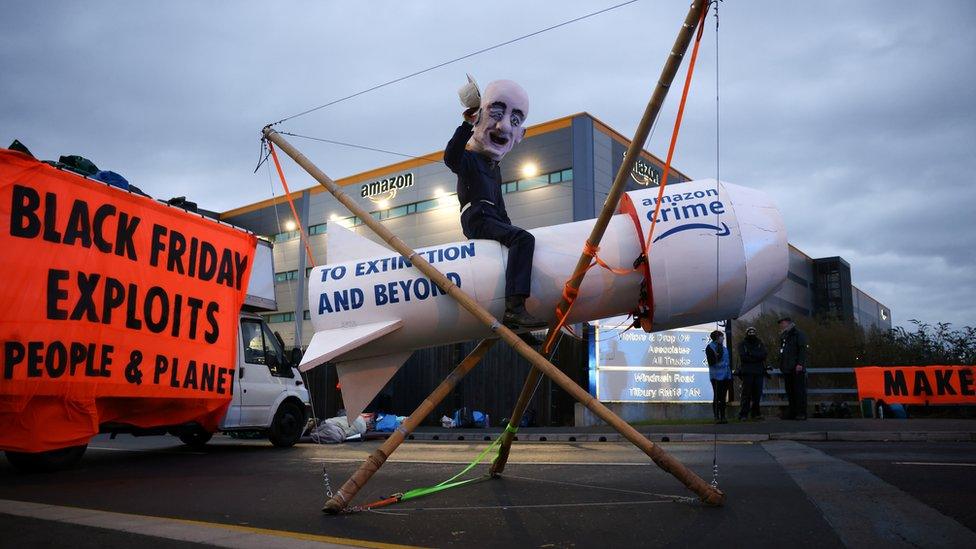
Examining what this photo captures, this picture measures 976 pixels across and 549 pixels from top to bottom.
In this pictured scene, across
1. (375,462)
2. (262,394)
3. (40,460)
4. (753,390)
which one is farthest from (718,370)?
(40,460)

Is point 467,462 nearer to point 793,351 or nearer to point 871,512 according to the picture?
point 871,512

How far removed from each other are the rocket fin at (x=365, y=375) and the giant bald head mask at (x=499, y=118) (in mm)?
1702

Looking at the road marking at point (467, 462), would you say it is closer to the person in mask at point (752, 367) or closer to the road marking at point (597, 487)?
the road marking at point (597, 487)

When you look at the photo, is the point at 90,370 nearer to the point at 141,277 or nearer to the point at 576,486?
the point at 141,277

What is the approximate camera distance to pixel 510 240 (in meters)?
4.89

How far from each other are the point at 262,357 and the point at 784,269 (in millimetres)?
8830

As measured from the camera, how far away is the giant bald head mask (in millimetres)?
5246

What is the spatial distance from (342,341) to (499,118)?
2027 mm

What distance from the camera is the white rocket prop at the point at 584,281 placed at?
15.6ft

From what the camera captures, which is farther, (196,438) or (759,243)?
(196,438)

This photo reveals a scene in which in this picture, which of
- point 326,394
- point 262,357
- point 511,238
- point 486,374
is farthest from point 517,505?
point 326,394

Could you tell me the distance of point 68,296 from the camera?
7324 millimetres

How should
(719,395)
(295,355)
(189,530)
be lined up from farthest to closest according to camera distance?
1. (719,395)
2. (295,355)
3. (189,530)

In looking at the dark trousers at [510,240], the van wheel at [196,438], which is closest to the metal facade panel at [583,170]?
the van wheel at [196,438]
